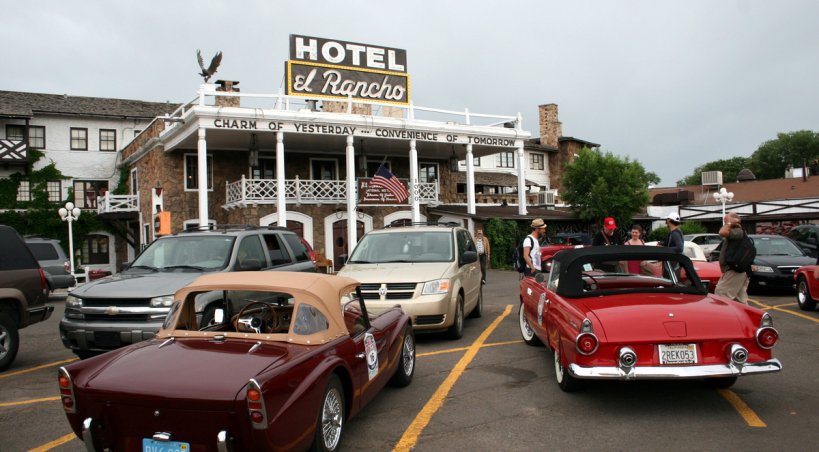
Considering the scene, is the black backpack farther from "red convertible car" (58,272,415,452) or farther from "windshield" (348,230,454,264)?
"red convertible car" (58,272,415,452)

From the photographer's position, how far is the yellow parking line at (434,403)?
4677 mm

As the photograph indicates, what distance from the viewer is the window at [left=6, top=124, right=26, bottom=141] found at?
31125mm

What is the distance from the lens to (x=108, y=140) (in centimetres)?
3356

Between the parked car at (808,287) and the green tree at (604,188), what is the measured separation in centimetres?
1898

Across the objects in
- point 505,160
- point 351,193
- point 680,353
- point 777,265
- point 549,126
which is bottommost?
point 680,353

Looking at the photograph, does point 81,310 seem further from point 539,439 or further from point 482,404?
point 539,439

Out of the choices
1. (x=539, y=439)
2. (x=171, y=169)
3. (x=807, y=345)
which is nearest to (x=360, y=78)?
(x=171, y=169)

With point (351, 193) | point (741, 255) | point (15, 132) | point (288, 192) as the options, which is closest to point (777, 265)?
→ point (741, 255)

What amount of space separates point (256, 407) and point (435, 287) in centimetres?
531

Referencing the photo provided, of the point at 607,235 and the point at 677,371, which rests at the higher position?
the point at 607,235

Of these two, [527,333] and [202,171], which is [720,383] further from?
[202,171]

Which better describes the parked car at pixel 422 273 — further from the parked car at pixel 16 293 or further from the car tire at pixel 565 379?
the parked car at pixel 16 293

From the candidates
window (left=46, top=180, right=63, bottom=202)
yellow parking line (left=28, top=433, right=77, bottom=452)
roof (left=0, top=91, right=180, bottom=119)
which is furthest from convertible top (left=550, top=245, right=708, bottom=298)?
window (left=46, top=180, right=63, bottom=202)

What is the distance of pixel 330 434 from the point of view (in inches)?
166
